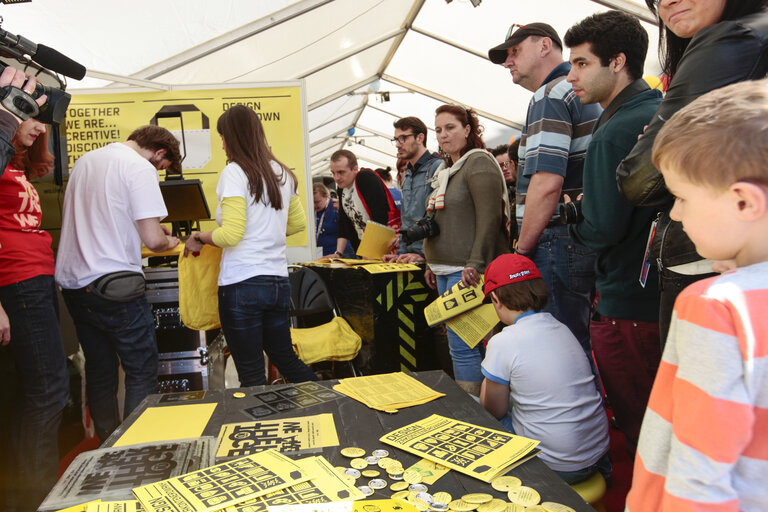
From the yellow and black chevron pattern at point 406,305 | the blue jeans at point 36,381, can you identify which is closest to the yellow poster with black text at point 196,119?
the yellow and black chevron pattern at point 406,305

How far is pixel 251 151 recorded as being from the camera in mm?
2092

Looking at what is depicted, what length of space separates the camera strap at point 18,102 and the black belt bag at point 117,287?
64cm

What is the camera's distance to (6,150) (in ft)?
4.74

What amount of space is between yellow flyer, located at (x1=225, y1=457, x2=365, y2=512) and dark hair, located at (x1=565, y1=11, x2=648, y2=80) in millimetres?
1370

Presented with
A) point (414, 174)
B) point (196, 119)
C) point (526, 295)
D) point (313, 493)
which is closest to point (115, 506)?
point (313, 493)

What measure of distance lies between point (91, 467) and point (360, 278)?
2.07m

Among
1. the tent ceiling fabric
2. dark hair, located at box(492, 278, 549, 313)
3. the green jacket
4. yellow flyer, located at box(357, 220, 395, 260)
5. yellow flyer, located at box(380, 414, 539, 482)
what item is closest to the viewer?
yellow flyer, located at box(380, 414, 539, 482)

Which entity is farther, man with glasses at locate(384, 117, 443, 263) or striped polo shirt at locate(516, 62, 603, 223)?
man with glasses at locate(384, 117, 443, 263)

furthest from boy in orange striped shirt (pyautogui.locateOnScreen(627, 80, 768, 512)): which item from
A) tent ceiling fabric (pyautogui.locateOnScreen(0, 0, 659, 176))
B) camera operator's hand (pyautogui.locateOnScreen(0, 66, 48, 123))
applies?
tent ceiling fabric (pyautogui.locateOnScreen(0, 0, 659, 176))

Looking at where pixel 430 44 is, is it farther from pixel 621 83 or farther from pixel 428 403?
pixel 428 403

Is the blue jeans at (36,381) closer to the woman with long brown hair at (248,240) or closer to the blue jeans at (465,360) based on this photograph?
the woman with long brown hair at (248,240)

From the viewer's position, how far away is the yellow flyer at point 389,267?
2.79 meters

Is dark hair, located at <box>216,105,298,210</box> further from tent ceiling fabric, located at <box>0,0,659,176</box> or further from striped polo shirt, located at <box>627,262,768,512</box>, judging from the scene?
striped polo shirt, located at <box>627,262,768,512</box>

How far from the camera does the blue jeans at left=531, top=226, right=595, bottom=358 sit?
5.91 ft
